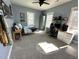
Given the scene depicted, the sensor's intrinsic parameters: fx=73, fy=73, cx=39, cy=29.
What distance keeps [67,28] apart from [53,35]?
1.13m

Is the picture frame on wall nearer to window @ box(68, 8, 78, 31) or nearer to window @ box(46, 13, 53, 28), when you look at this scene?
window @ box(46, 13, 53, 28)

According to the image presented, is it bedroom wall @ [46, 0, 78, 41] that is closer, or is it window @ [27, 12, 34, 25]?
bedroom wall @ [46, 0, 78, 41]

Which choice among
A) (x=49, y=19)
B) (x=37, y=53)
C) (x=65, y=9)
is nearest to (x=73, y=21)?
(x=65, y=9)

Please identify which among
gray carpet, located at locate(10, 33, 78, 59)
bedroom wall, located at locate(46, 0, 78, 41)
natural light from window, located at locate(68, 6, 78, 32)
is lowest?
gray carpet, located at locate(10, 33, 78, 59)

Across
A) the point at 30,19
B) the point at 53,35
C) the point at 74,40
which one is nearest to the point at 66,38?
the point at 74,40

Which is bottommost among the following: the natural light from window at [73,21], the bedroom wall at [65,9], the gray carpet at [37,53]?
the gray carpet at [37,53]

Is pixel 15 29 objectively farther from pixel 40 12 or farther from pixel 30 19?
pixel 40 12

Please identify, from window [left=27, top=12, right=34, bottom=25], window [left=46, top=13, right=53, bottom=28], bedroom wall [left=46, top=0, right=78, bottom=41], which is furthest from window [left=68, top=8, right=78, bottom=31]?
window [left=27, top=12, right=34, bottom=25]

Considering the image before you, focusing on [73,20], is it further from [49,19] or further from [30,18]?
[30,18]

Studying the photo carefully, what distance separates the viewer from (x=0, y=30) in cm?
112

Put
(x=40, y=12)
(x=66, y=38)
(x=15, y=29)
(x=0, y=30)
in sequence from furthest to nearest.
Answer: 1. (x=40, y=12)
2. (x=15, y=29)
3. (x=66, y=38)
4. (x=0, y=30)

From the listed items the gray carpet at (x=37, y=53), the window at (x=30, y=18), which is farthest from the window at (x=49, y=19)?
the gray carpet at (x=37, y=53)

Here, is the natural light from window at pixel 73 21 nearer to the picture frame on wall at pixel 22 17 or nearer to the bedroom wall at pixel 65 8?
the bedroom wall at pixel 65 8

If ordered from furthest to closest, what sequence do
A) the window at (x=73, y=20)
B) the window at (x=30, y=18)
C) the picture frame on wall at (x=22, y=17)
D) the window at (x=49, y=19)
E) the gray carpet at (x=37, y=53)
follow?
1. the window at (x=30, y=18)
2. the window at (x=49, y=19)
3. the picture frame on wall at (x=22, y=17)
4. the window at (x=73, y=20)
5. the gray carpet at (x=37, y=53)
